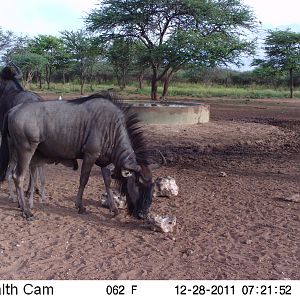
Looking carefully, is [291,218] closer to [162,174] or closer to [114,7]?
[162,174]

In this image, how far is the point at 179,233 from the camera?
18.7ft

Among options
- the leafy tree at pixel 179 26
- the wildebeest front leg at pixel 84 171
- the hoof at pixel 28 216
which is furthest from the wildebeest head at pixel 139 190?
the leafy tree at pixel 179 26

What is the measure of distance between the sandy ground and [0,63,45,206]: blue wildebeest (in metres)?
0.39

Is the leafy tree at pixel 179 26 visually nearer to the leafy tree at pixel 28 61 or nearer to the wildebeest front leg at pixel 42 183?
the leafy tree at pixel 28 61

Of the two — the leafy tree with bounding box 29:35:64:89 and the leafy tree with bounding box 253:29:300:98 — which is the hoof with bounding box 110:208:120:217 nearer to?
the leafy tree with bounding box 253:29:300:98

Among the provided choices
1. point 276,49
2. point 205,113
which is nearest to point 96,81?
point 276,49

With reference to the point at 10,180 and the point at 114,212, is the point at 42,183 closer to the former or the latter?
the point at 10,180

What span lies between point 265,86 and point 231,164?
50.1 meters

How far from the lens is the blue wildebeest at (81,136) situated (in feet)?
20.3

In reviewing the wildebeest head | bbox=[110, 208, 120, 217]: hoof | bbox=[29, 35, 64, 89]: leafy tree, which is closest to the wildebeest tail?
bbox=[110, 208, 120, 217]: hoof

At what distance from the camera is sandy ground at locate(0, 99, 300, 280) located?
15.0 ft

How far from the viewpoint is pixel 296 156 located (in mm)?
11109

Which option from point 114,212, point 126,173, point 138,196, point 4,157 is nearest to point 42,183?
point 4,157

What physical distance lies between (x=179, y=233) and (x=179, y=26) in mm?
25879
